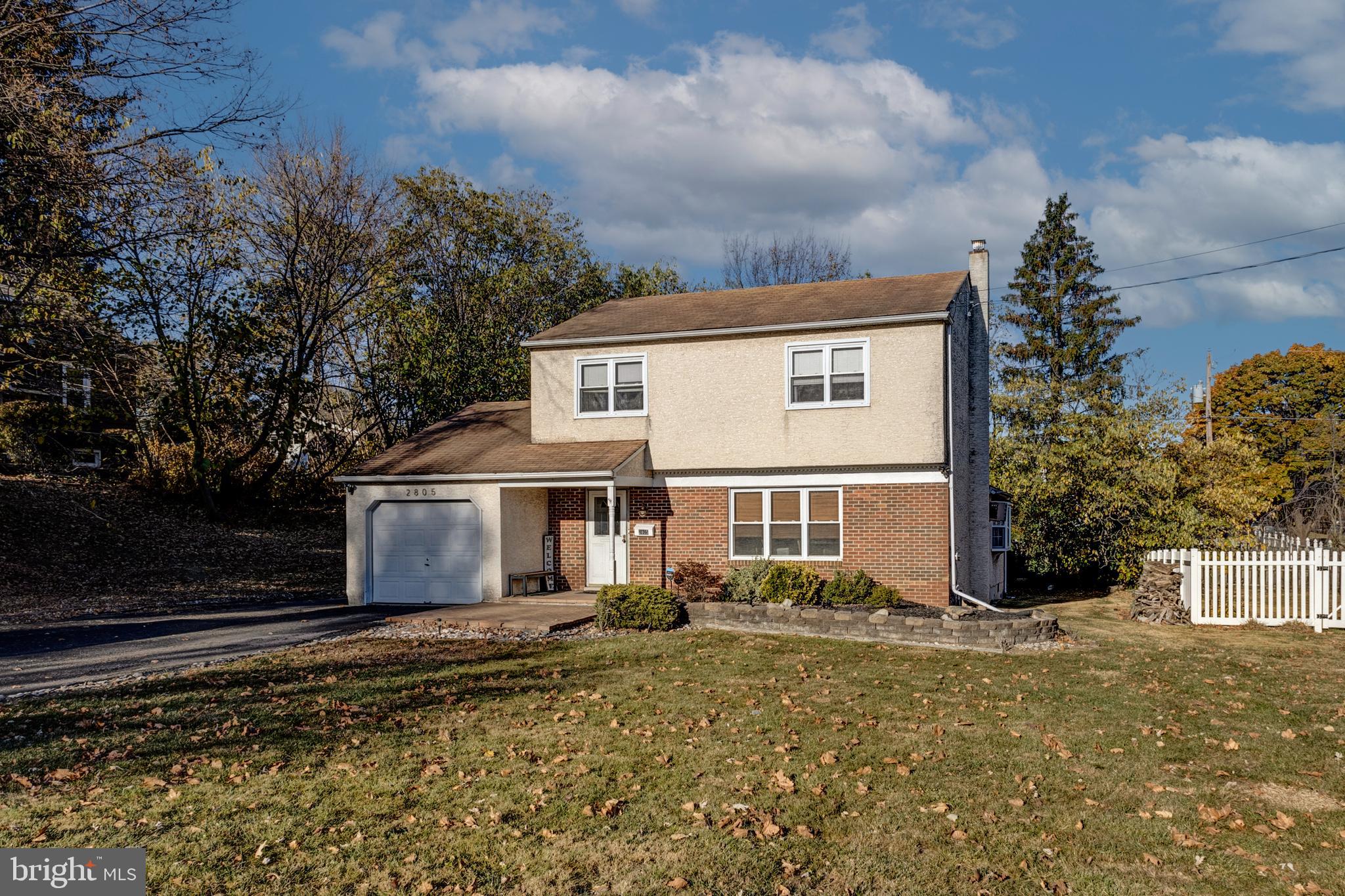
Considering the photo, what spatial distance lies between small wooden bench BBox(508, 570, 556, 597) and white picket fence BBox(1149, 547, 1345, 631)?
42.2ft

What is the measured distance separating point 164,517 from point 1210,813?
27.4 metres

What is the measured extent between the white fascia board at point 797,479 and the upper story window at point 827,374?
1.37m

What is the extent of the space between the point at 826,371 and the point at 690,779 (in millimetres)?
11854

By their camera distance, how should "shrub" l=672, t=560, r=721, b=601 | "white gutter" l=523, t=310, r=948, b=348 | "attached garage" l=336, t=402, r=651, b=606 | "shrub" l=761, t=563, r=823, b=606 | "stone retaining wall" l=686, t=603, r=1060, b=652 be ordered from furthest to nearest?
1. "attached garage" l=336, t=402, r=651, b=606
2. "shrub" l=672, t=560, r=721, b=601
3. "white gutter" l=523, t=310, r=948, b=348
4. "shrub" l=761, t=563, r=823, b=606
5. "stone retaining wall" l=686, t=603, r=1060, b=652

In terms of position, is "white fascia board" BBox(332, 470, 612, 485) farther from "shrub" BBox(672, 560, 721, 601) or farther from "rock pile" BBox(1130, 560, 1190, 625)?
"rock pile" BBox(1130, 560, 1190, 625)

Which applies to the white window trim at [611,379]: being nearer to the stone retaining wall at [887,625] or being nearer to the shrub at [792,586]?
the shrub at [792,586]

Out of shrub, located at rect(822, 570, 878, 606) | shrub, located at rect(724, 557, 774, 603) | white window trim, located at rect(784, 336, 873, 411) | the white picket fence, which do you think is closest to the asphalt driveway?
shrub, located at rect(724, 557, 774, 603)

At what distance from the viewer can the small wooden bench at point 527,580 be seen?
1892 cm

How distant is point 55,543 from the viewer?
23.0m

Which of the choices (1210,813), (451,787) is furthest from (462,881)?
(1210,813)

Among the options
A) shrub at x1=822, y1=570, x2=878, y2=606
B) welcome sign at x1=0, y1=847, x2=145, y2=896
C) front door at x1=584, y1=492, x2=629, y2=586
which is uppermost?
front door at x1=584, y1=492, x2=629, y2=586

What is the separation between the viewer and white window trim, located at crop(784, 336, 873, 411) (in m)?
17.8

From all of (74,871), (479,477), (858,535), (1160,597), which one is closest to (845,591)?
(858,535)

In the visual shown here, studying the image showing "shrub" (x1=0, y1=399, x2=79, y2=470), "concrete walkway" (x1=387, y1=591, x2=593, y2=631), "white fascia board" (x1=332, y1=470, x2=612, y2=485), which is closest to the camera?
"shrub" (x1=0, y1=399, x2=79, y2=470)
